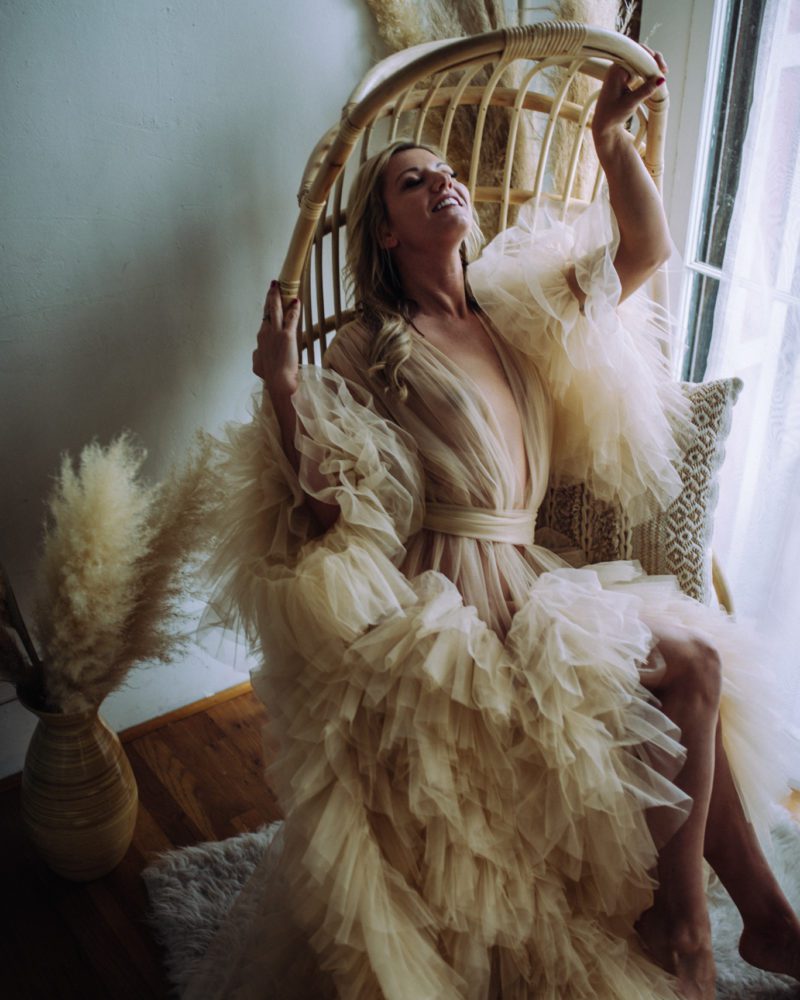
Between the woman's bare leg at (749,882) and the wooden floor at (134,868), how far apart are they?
2.75 ft

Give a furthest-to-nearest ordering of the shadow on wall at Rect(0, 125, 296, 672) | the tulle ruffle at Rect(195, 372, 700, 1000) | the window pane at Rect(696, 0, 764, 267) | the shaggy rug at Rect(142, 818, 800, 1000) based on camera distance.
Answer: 1. the window pane at Rect(696, 0, 764, 267)
2. the shadow on wall at Rect(0, 125, 296, 672)
3. the shaggy rug at Rect(142, 818, 800, 1000)
4. the tulle ruffle at Rect(195, 372, 700, 1000)

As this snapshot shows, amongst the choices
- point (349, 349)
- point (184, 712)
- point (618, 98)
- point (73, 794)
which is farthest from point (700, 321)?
point (73, 794)

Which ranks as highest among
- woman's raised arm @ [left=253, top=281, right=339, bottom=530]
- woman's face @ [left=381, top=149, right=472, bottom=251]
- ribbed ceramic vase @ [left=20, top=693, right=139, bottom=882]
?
woman's face @ [left=381, top=149, right=472, bottom=251]

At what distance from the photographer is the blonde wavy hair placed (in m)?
1.29

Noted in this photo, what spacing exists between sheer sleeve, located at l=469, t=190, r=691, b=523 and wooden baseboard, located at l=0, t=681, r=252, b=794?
0.98 metres

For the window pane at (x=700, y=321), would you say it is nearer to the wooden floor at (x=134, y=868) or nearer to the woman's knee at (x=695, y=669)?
the woman's knee at (x=695, y=669)

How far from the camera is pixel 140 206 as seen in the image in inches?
59.5

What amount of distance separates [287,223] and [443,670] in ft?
3.56

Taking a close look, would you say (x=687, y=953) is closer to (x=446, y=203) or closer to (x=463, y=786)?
(x=463, y=786)

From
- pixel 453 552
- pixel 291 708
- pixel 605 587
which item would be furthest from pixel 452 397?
pixel 291 708

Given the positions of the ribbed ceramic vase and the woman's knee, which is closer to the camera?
the woman's knee

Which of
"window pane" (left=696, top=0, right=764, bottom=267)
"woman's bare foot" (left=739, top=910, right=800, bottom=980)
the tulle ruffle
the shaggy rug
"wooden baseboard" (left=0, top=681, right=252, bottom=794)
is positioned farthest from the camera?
"wooden baseboard" (left=0, top=681, right=252, bottom=794)

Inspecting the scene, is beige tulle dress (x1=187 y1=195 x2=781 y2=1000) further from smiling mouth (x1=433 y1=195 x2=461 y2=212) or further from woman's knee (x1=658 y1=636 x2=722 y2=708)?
smiling mouth (x1=433 y1=195 x2=461 y2=212)

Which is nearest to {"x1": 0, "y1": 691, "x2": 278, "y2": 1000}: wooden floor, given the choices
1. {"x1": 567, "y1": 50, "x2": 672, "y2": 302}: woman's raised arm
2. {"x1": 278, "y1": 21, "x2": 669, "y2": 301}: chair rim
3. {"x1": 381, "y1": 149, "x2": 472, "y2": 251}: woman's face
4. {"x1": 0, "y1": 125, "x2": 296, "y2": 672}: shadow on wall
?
{"x1": 0, "y1": 125, "x2": 296, "y2": 672}: shadow on wall
